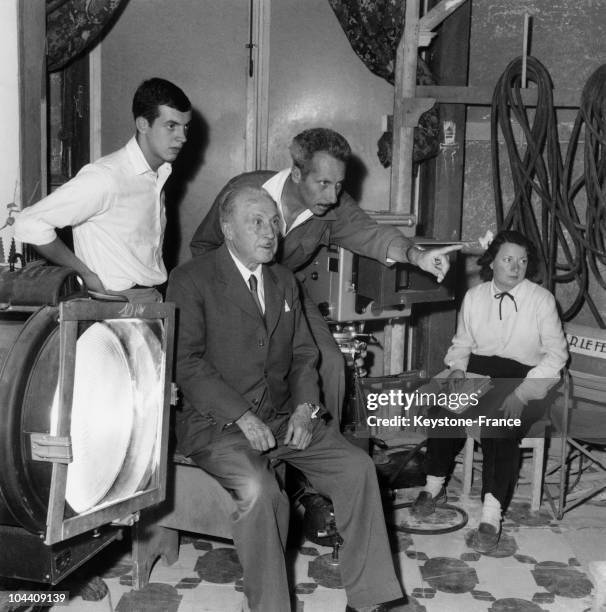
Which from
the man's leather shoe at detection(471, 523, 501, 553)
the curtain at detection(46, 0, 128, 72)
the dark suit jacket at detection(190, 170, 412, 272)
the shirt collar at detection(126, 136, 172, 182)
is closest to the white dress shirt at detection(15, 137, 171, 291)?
the shirt collar at detection(126, 136, 172, 182)

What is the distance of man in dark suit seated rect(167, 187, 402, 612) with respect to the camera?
9.51 ft

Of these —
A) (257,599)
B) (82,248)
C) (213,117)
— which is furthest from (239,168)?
(257,599)

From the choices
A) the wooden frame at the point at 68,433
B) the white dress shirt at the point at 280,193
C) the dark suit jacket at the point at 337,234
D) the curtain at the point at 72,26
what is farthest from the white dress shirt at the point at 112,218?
the curtain at the point at 72,26

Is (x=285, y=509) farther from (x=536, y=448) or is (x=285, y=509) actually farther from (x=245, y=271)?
(x=536, y=448)

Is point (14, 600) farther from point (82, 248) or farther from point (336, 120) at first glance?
point (336, 120)

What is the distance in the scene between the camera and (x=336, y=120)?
538 centimetres

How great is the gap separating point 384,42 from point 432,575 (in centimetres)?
296

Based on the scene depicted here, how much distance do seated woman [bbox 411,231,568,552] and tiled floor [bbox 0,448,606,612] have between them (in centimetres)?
29

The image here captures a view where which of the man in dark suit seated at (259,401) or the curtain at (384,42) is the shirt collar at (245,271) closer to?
the man in dark suit seated at (259,401)

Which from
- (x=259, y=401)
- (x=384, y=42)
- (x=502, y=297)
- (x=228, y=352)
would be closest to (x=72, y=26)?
(x=384, y=42)

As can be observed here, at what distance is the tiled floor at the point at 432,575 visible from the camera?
3160 millimetres

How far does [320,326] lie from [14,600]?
5.50 ft

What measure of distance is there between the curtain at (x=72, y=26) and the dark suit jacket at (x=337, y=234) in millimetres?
1262

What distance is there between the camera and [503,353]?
161 inches
